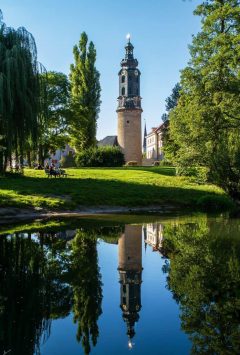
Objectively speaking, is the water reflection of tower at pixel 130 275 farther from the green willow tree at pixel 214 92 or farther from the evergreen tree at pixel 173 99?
the evergreen tree at pixel 173 99

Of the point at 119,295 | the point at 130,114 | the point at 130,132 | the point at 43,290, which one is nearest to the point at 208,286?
the point at 119,295

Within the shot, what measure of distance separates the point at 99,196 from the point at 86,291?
601 inches

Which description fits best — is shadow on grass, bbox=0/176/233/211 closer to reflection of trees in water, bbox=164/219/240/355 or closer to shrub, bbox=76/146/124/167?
reflection of trees in water, bbox=164/219/240/355

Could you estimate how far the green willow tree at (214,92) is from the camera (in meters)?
22.1

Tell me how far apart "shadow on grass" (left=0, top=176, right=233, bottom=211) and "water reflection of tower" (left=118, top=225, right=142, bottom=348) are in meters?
8.27

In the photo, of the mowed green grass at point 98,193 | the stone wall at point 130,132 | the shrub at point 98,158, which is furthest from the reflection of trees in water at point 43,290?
the stone wall at point 130,132

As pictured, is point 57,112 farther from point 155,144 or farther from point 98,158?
point 155,144

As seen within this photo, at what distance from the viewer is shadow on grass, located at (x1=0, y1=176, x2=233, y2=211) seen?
2102 cm

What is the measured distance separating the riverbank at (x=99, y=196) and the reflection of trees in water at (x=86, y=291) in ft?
26.6

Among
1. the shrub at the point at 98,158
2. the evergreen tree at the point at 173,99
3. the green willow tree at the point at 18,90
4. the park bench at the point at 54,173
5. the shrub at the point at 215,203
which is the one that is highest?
the evergreen tree at the point at 173,99

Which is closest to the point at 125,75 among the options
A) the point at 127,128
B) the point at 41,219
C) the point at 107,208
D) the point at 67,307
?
the point at 127,128

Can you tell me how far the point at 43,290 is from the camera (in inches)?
262

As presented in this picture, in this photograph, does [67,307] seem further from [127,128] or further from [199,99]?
[127,128]

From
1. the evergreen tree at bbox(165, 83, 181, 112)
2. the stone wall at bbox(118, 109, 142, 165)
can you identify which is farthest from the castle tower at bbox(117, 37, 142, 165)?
the evergreen tree at bbox(165, 83, 181, 112)
